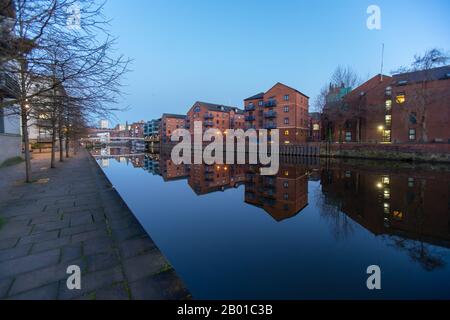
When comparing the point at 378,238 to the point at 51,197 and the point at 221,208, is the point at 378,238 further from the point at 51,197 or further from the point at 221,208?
the point at 51,197

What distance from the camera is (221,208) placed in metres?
8.51

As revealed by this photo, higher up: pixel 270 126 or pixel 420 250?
pixel 270 126

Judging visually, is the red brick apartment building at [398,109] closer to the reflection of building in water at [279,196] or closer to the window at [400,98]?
the window at [400,98]

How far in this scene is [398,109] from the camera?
3183cm

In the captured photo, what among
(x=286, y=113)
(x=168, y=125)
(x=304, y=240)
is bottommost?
(x=304, y=240)

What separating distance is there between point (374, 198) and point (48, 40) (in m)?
11.9

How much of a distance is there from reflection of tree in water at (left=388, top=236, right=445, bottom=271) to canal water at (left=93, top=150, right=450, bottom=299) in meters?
0.02

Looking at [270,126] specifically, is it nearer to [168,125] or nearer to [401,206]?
[401,206]

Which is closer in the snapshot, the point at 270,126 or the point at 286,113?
the point at 286,113

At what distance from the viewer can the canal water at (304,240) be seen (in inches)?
139

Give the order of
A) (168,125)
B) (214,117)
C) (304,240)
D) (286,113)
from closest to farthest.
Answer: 1. (304,240)
2. (286,113)
3. (214,117)
4. (168,125)

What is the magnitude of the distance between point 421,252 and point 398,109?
36629 mm

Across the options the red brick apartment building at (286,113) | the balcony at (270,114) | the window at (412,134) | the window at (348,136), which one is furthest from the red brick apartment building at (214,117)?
the window at (412,134)

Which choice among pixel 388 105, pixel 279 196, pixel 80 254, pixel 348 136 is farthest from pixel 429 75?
pixel 80 254
